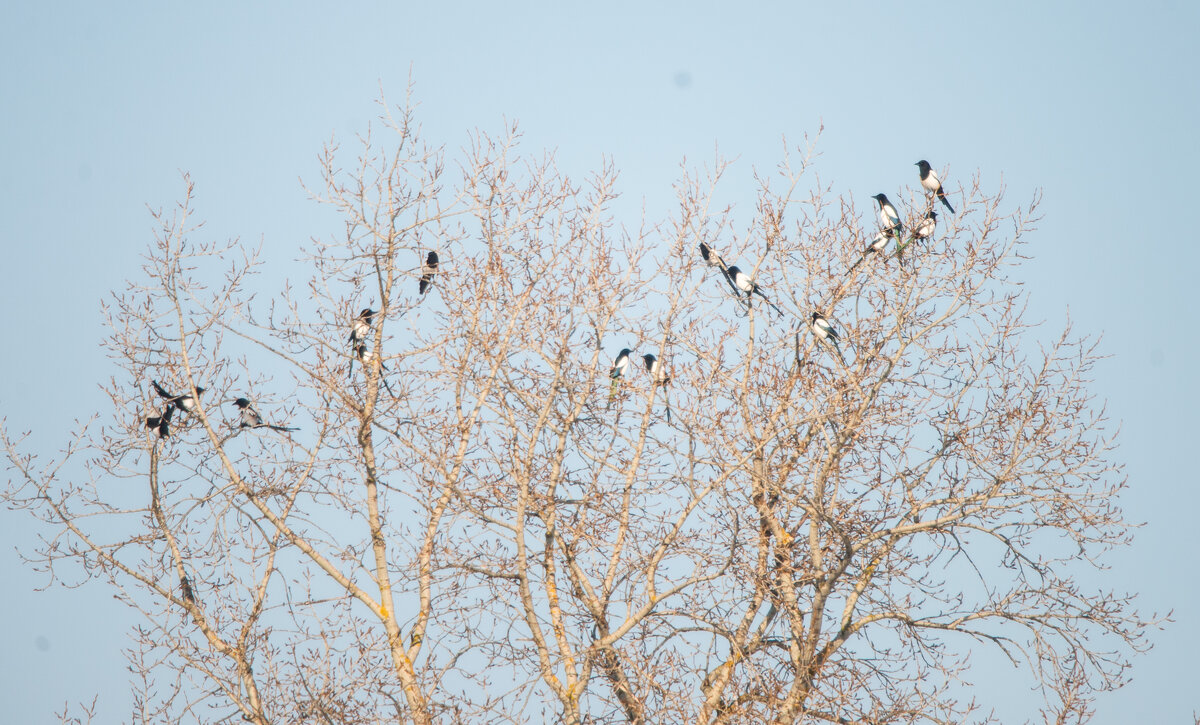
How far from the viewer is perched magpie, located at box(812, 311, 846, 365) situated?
973 cm

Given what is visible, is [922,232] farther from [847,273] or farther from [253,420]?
[253,420]

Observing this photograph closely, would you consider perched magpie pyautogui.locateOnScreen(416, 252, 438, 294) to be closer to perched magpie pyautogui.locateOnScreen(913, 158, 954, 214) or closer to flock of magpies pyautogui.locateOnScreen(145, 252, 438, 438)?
flock of magpies pyautogui.locateOnScreen(145, 252, 438, 438)

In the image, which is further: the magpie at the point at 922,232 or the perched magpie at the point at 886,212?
the perched magpie at the point at 886,212

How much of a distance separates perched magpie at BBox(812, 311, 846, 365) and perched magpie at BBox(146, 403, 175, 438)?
550cm

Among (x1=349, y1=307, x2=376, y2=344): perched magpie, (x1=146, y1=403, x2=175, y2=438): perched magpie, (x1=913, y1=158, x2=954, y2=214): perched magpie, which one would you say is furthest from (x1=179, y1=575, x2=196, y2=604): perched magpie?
(x1=913, y1=158, x2=954, y2=214): perched magpie

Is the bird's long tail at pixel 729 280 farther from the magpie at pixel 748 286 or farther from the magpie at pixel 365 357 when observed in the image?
the magpie at pixel 365 357

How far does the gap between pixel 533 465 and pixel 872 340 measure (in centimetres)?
306

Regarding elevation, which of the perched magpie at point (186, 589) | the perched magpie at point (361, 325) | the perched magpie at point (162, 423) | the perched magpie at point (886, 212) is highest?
the perched magpie at point (886, 212)

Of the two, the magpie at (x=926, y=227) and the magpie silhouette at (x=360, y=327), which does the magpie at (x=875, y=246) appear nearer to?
the magpie at (x=926, y=227)

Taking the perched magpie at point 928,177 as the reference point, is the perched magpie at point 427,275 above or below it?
below

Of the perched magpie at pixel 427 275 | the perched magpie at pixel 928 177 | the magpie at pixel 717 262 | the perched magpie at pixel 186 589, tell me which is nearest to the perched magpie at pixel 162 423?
the perched magpie at pixel 186 589

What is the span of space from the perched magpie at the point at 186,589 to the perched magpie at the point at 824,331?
563cm

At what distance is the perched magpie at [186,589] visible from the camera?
32.2 feet

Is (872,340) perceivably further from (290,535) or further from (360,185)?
(290,535)
